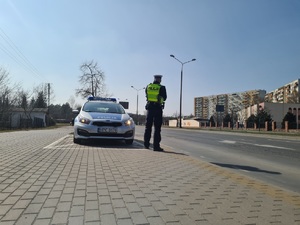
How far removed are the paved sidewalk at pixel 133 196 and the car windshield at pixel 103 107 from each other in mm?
4781

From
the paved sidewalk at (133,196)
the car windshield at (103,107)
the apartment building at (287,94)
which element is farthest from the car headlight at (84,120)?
the apartment building at (287,94)

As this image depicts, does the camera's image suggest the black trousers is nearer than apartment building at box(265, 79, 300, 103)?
Yes

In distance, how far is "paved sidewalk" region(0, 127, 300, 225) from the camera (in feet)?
10.6

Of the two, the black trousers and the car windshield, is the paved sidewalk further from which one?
the car windshield

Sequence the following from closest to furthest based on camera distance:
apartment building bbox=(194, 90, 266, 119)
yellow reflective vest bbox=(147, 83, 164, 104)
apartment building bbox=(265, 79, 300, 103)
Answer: yellow reflective vest bbox=(147, 83, 164, 104)
apartment building bbox=(265, 79, 300, 103)
apartment building bbox=(194, 90, 266, 119)

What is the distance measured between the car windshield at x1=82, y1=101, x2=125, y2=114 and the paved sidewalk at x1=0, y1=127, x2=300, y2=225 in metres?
4.78

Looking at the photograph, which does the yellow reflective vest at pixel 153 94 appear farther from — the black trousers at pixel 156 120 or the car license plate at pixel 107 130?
the car license plate at pixel 107 130

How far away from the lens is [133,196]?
4.02 m

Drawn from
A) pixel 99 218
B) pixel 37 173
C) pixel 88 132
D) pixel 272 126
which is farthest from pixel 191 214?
pixel 272 126

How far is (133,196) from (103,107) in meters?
7.49

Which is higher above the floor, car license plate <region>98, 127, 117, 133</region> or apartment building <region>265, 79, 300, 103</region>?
apartment building <region>265, 79, 300, 103</region>

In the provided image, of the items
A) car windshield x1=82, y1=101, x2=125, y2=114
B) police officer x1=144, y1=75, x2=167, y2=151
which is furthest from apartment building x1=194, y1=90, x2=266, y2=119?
police officer x1=144, y1=75, x2=167, y2=151

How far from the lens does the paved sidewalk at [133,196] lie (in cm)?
324

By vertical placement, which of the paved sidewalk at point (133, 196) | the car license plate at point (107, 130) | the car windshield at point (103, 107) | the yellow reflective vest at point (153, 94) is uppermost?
the yellow reflective vest at point (153, 94)
